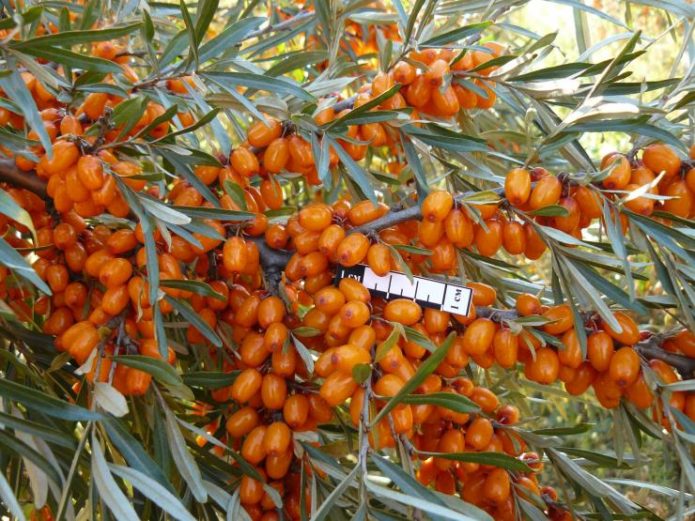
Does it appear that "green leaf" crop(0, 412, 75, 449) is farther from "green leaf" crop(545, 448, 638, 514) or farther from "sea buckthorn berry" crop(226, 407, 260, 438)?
"green leaf" crop(545, 448, 638, 514)

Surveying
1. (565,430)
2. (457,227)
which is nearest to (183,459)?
(457,227)

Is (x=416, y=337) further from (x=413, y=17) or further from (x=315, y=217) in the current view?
(x=413, y=17)

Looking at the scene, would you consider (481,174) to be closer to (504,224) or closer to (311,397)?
(504,224)

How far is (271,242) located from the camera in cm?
119

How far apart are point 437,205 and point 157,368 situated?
45 cm

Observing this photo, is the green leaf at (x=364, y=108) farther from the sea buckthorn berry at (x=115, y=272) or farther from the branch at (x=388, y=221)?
the sea buckthorn berry at (x=115, y=272)

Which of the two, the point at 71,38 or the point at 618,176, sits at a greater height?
the point at 71,38

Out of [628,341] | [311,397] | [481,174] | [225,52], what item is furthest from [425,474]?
[225,52]

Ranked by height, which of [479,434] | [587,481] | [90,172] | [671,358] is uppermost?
[90,172]

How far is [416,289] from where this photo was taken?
3.62 ft

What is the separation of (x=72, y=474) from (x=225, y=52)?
2.33ft

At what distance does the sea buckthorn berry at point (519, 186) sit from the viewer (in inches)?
40.8

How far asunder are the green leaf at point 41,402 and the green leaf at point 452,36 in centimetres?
75

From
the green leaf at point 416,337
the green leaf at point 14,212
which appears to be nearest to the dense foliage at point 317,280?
the green leaf at point 416,337
